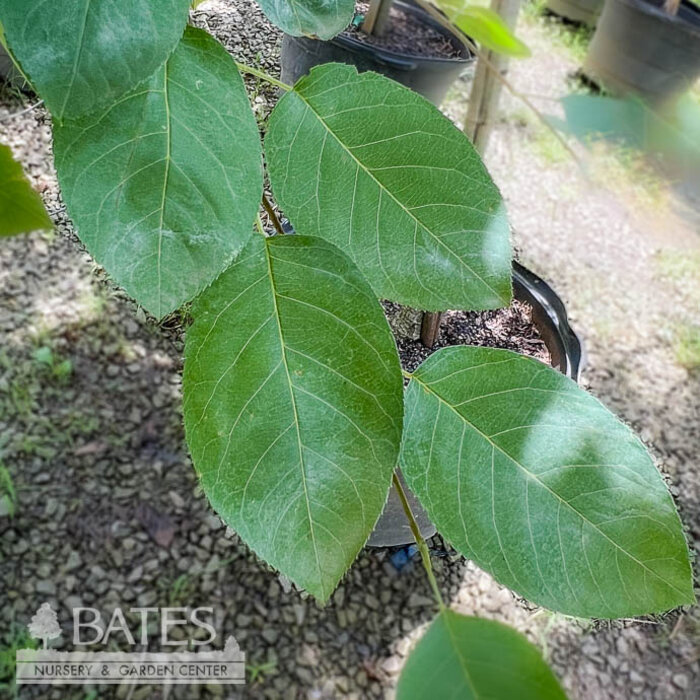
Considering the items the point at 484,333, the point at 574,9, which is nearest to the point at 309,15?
the point at 484,333

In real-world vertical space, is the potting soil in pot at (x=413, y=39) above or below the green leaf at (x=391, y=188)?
below

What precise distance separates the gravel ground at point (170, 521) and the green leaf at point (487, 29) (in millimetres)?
408

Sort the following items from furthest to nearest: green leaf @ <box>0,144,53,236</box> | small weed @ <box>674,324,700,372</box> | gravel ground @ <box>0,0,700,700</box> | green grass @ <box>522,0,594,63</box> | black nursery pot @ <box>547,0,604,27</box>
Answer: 1. black nursery pot @ <box>547,0,604,27</box>
2. green grass @ <box>522,0,594,63</box>
3. small weed @ <box>674,324,700,372</box>
4. gravel ground @ <box>0,0,700,700</box>
5. green leaf @ <box>0,144,53,236</box>

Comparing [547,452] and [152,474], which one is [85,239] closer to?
[547,452]

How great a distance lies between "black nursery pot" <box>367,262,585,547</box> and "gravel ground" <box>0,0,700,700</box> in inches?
10.0

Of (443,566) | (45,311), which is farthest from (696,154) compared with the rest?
(45,311)

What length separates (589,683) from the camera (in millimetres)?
995

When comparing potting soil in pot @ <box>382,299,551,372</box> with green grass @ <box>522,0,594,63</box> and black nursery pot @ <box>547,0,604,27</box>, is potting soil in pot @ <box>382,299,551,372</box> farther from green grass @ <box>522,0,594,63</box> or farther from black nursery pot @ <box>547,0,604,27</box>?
black nursery pot @ <box>547,0,604,27</box>

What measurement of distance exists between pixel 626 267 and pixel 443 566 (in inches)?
47.7

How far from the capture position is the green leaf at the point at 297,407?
0.30 metres

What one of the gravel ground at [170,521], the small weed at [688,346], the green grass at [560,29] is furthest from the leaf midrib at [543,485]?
the green grass at [560,29]

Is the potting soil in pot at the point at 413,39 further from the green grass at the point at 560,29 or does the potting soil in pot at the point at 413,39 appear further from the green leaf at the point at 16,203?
the green grass at the point at 560,29

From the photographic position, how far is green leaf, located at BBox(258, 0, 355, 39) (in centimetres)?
30

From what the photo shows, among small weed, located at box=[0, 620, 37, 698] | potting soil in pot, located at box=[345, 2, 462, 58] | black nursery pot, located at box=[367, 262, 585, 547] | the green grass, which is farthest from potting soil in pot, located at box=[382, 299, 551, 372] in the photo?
the green grass
